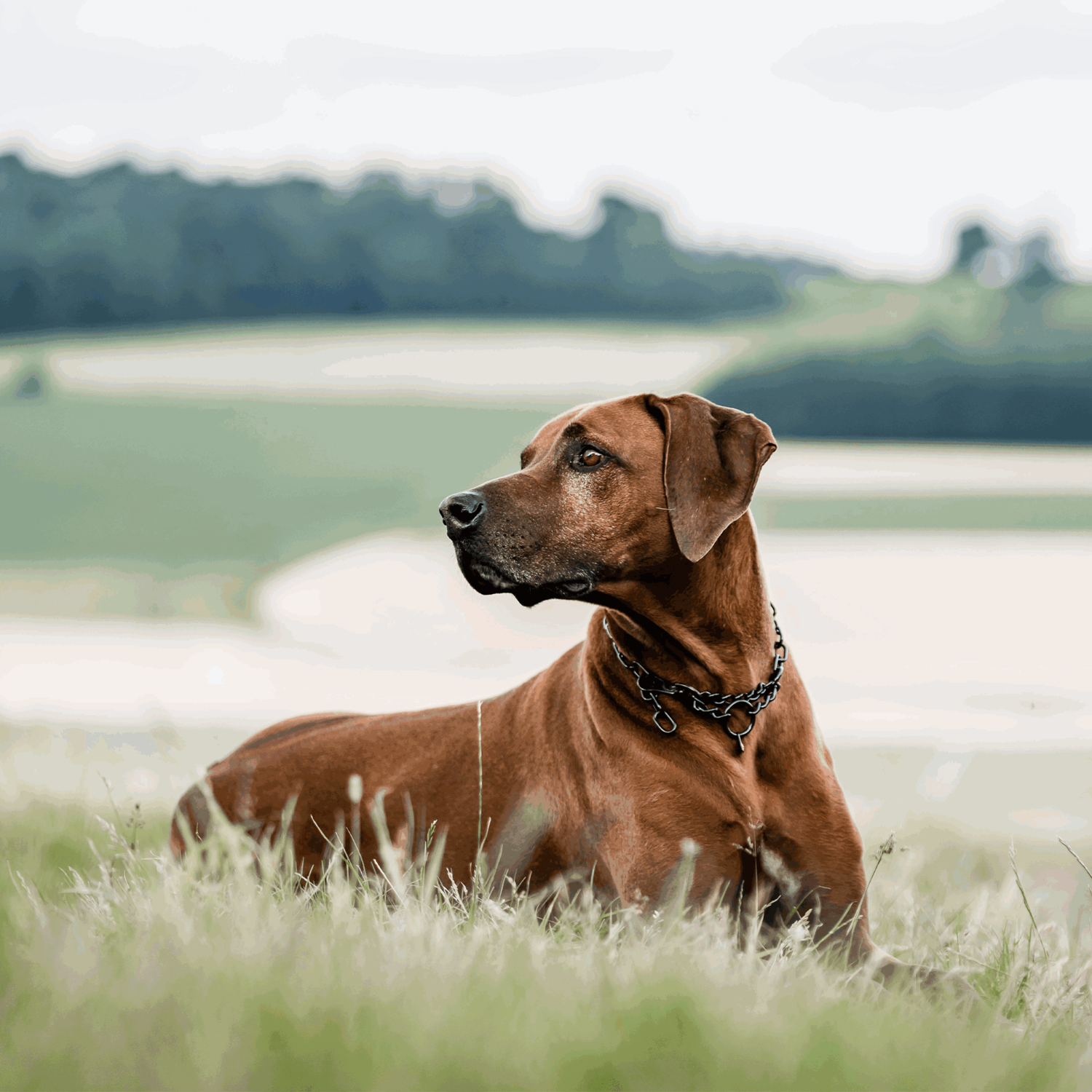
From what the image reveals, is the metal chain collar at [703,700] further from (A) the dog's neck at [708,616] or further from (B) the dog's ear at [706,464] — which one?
(B) the dog's ear at [706,464]

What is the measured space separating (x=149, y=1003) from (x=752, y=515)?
7.11 ft

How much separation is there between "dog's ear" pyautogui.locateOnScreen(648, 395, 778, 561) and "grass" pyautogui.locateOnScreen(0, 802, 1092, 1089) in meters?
1.07

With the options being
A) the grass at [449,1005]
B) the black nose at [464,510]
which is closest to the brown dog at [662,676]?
the black nose at [464,510]

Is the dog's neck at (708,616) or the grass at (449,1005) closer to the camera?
the grass at (449,1005)

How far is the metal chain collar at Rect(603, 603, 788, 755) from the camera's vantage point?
339 centimetres

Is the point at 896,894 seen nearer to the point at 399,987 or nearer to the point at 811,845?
the point at 811,845

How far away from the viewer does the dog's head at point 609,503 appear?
10.7 feet

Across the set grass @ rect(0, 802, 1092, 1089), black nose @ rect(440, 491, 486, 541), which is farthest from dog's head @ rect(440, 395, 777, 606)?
Result: grass @ rect(0, 802, 1092, 1089)

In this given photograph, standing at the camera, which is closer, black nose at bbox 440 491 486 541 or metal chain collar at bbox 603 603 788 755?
black nose at bbox 440 491 486 541

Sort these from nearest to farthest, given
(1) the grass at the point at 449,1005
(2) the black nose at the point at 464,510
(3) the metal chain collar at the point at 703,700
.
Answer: (1) the grass at the point at 449,1005 → (2) the black nose at the point at 464,510 → (3) the metal chain collar at the point at 703,700

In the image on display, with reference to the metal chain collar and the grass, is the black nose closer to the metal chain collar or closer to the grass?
the metal chain collar

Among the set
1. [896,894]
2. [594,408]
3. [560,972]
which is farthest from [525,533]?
[896,894]

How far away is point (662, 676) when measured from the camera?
135 inches

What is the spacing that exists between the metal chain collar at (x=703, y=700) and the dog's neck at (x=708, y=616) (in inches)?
1.0
